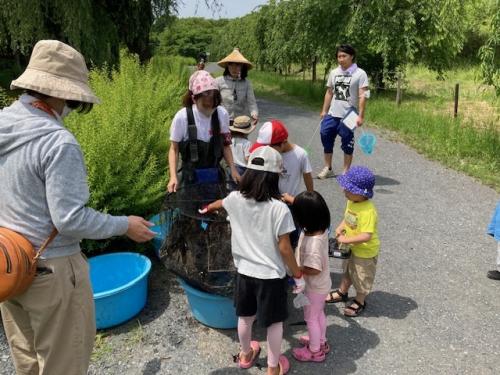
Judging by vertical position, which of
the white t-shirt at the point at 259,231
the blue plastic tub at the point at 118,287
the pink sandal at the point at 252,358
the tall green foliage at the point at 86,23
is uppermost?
the tall green foliage at the point at 86,23

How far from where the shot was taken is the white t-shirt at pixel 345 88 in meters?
5.56

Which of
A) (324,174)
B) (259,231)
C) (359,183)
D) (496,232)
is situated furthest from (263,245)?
(324,174)

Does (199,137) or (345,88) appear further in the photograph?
(345,88)

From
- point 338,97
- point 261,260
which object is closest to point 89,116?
point 261,260

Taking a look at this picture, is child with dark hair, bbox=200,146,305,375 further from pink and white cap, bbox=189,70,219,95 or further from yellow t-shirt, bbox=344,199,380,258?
pink and white cap, bbox=189,70,219,95

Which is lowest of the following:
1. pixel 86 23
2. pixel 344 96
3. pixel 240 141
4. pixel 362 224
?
pixel 362 224

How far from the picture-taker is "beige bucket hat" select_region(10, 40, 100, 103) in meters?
1.68

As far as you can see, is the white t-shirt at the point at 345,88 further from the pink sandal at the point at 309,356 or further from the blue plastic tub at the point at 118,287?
the pink sandal at the point at 309,356

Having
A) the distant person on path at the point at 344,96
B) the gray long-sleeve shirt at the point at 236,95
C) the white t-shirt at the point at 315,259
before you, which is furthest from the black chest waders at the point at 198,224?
the distant person on path at the point at 344,96

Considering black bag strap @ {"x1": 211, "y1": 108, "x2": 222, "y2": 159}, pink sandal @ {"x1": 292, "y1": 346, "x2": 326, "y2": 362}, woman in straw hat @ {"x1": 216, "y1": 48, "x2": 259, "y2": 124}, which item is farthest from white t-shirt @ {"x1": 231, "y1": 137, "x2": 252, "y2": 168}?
pink sandal @ {"x1": 292, "y1": 346, "x2": 326, "y2": 362}

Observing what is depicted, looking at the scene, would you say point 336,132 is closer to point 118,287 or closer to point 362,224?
point 362,224

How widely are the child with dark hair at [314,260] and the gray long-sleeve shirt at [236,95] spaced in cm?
232

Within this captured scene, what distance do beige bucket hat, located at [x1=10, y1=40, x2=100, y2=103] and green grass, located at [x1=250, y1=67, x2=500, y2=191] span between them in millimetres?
5784

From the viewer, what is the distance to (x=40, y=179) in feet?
5.49
